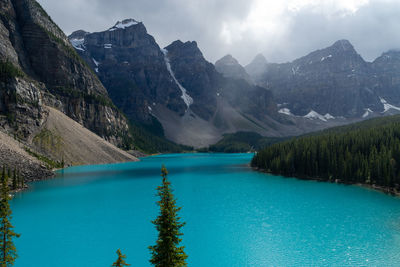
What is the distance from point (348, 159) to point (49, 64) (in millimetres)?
150931

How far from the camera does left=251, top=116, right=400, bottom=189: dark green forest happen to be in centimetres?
6806

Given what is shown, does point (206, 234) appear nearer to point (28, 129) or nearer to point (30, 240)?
point (30, 240)

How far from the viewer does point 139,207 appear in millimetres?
46781

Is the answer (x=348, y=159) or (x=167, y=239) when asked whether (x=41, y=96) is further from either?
(x=167, y=239)

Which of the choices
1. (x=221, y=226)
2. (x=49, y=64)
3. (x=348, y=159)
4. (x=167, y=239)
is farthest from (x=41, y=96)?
(x=167, y=239)

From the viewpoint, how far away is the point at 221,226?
3647cm


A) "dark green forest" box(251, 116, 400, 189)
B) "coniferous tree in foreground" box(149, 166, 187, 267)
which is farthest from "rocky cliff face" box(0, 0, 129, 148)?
"coniferous tree in foreground" box(149, 166, 187, 267)

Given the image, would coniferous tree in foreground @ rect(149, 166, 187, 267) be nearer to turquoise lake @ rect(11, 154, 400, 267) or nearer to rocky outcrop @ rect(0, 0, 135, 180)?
turquoise lake @ rect(11, 154, 400, 267)

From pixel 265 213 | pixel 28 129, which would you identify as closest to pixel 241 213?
pixel 265 213

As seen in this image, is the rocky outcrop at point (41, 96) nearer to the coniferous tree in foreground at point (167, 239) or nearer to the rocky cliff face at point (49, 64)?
the rocky cliff face at point (49, 64)

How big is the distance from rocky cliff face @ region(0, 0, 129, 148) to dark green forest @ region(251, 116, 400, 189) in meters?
104

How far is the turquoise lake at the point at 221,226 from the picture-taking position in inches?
1065

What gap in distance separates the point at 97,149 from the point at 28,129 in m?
31.5

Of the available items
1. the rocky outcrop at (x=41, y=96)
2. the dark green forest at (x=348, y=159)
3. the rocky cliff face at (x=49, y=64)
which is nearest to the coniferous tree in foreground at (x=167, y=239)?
the rocky outcrop at (x=41, y=96)
